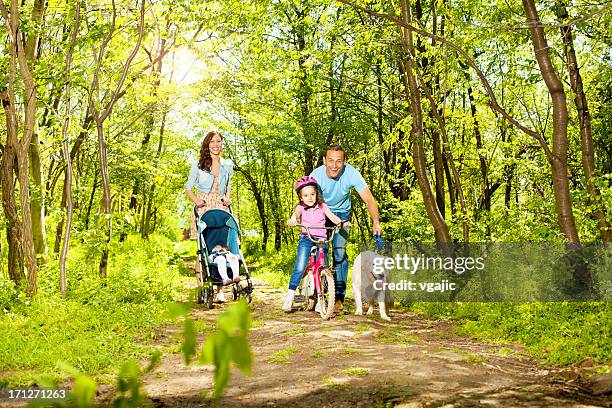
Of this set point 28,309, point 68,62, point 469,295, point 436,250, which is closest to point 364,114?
point 436,250

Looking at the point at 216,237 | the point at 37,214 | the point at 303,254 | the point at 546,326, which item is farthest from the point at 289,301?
the point at 37,214

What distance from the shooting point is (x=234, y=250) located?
9.34 meters

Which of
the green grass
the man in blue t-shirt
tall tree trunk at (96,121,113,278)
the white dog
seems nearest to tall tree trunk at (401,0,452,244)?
the man in blue t-shirt

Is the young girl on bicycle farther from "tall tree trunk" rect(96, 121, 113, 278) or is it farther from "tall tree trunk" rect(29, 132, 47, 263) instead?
"tall tree trunk" rect(29, 132, 47, 263)

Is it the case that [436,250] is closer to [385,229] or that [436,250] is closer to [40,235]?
[385,229]

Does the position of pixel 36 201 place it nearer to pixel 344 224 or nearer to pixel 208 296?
pixel 208 296

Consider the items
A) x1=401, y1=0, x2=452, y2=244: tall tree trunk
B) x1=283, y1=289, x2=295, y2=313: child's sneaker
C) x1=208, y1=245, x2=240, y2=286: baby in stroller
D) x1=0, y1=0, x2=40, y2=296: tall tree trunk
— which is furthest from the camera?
x1=401, y1=0, x2=452, y2=244: tall tree trunk

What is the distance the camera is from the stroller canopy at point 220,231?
9.32 meters

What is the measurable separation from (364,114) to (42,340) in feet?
43.3

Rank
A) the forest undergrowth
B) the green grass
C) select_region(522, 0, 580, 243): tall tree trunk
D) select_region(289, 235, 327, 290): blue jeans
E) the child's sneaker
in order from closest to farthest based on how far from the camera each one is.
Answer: the green grass, the forest undergrowth, select_region(522, 0, 580, 243): tall tree trunk, select_region(289, 235, 327, 290): blue jeans, the child's sneaker

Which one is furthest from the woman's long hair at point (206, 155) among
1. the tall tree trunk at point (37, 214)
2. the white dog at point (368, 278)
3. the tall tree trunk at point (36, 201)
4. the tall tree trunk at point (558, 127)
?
the tall tree trunk at point (558, 127)

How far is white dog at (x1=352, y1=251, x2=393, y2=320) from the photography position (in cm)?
840

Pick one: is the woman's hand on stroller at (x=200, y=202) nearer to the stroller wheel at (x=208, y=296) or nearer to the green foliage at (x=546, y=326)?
the stroller wheel at (x=208, y=296)

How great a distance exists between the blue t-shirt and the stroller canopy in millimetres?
1563
